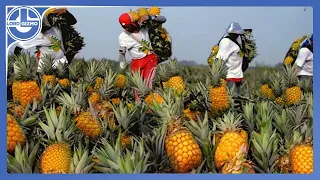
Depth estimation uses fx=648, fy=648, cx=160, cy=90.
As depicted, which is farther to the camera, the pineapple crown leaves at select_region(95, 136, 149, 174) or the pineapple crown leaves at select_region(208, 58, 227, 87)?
the pineapple crown leaves at select_region(208, 58, 227, 87)

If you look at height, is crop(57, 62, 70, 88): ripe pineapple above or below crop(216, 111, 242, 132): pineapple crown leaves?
above

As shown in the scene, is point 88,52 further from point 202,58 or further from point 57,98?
point 202,58

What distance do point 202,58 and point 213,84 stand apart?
15 centimetres

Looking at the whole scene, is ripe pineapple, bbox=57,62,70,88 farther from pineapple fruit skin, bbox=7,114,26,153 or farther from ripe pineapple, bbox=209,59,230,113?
ripe pineapple, bbox=209,59,230,113

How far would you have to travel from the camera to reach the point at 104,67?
3459 mm

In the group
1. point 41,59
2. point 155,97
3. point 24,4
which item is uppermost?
point 24,4

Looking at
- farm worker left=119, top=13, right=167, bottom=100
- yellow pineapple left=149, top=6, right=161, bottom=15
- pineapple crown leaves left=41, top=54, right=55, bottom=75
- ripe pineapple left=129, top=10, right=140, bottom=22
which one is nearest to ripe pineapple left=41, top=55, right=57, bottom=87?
pineapple crown leaves left=41, top=54, right=55, bottom=75

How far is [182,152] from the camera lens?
3.39 meters

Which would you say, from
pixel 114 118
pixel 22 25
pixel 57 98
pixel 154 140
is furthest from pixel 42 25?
pixel 154 140

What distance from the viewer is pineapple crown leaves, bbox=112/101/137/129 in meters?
3.39

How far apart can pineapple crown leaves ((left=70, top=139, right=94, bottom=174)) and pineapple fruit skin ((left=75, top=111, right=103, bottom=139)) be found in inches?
2.1

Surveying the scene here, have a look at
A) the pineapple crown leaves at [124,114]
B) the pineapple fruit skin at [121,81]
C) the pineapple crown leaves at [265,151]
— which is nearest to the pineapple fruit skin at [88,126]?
the pineapple crown leaves at [124,114]

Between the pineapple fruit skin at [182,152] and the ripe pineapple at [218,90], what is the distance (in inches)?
9.0

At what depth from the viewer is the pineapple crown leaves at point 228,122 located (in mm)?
3430
